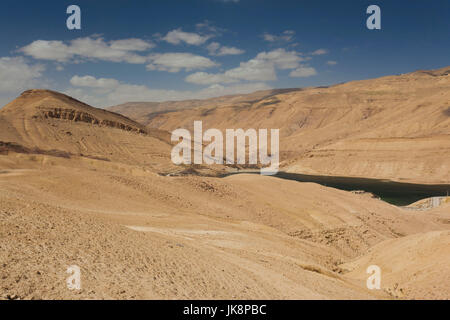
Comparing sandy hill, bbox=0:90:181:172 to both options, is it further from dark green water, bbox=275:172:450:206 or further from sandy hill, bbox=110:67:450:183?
sandy hill, bbox=110:67:450:183

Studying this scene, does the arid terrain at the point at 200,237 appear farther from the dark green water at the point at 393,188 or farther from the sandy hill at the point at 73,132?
the dark green water at the point at 393,188

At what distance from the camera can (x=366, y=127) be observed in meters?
103

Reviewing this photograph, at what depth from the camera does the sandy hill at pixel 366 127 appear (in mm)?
69125

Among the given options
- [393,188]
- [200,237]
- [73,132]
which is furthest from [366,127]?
[200,237]

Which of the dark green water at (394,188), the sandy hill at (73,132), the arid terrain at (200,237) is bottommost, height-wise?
the dark green water at (394,188)

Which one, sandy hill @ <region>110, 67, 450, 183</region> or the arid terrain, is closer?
the arid terrain

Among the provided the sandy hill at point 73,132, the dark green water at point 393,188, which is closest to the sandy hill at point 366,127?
the dark green water at point 393,188

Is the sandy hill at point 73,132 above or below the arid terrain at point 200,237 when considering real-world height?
above

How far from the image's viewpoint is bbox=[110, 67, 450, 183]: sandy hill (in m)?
69.1

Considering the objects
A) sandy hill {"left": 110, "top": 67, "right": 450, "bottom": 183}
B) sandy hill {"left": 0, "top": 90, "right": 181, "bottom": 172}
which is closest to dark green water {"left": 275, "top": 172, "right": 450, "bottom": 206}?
sandy hill {"left": 110, "top": 67, "right": 450, "bottom": 183}

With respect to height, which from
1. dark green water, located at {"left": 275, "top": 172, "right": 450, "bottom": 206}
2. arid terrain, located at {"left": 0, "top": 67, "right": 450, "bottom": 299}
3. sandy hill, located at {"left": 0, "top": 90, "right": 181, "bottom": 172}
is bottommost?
dark green water, located at {"left": 275, "top": 172, "right": 450, "bottom": 206}
